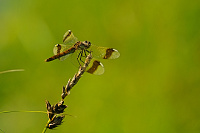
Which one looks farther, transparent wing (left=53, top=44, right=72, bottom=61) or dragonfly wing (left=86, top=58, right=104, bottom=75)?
transparent wing (left=53, top=44, right=72, bottom=61)

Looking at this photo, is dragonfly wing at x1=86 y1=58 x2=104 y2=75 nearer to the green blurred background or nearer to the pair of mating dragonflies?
the pair of mating dragonflies

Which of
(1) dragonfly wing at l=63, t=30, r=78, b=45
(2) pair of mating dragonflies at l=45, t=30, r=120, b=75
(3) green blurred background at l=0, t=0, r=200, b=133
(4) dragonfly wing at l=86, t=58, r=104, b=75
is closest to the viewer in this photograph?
(4) dragonfly wing at l=86, t=58, r=104, b=75

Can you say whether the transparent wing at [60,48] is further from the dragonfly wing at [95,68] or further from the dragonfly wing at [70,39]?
the dragonfly wing at [95,68]

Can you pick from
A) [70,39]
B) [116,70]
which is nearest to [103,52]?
[70,39]

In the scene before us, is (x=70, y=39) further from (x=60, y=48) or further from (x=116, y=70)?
(x=116, y=70)

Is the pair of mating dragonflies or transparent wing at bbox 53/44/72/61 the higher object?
transparent wing at bbox 53/44/72/61

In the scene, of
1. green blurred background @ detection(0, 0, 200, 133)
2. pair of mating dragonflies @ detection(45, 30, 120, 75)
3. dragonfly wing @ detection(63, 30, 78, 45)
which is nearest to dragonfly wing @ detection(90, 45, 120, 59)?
pair of mating dragonflies @ detection(45, 30, 120, 75)

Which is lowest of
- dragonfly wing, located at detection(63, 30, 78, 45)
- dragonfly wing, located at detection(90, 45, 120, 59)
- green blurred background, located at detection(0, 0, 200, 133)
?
green blurred background, located at detection(0, 0, 200, 133)

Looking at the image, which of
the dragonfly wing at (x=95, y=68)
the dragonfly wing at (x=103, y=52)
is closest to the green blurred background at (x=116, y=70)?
the dragonfly wing at (x=103, y=52)

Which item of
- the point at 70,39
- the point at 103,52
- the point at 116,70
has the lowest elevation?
the point at 116,70
